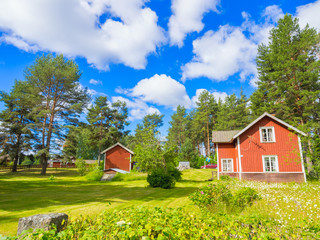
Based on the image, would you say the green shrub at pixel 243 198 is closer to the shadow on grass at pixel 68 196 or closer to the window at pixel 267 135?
the shadow on grass at pixel 68 196

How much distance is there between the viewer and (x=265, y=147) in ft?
57.4

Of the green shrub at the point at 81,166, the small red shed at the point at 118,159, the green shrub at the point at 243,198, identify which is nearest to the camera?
the green shrub at the point at 243,198

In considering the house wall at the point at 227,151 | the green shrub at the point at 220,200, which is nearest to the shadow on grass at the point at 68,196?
the green shrub at the point at 220,200

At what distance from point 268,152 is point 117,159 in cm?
2274

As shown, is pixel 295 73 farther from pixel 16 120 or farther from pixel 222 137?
pixel 16 120

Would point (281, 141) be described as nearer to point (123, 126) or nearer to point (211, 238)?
point (211, 238)

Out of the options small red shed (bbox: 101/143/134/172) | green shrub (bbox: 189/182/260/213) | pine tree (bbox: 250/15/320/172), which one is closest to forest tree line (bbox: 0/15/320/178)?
pine tree (bbox: 250/15/320/172)

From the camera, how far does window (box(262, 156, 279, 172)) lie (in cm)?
1698

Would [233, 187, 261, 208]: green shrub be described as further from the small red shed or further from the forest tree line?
the small red shed

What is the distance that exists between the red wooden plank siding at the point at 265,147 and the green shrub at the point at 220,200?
11.9 m

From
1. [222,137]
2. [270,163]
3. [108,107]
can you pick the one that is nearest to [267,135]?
[270,163]

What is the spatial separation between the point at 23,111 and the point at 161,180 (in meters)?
30.9

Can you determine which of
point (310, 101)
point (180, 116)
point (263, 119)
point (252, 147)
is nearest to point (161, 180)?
point (252, 147)

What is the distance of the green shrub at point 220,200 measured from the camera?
248 inches
